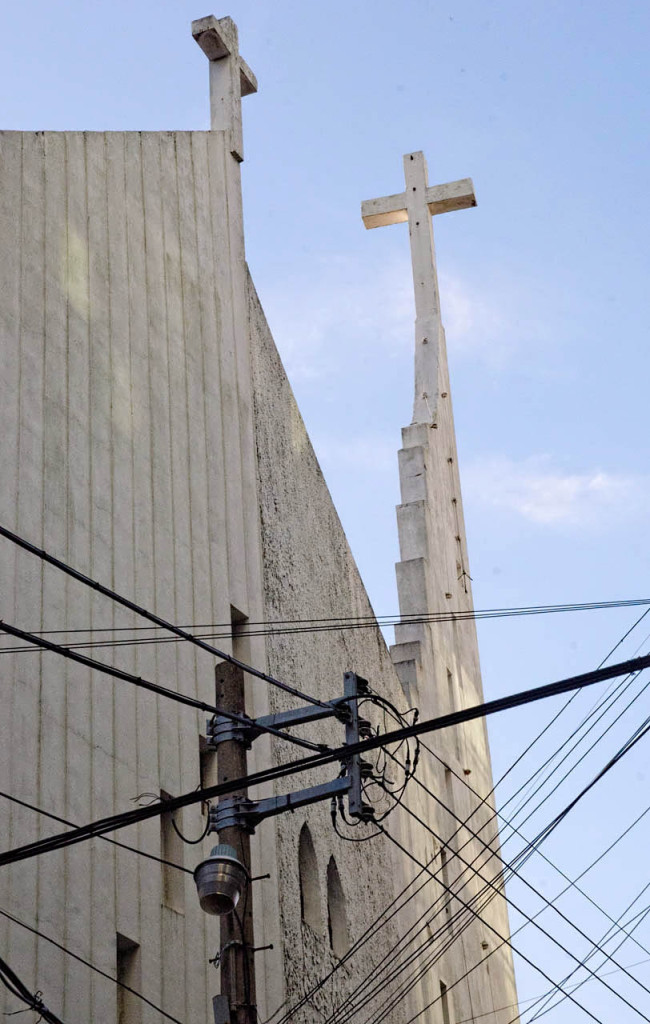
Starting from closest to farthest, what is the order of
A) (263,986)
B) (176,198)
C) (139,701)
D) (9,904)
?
1. (9,904)
2. (139,701)
3. (263,986)
4. (176,198)

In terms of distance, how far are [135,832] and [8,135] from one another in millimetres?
6884

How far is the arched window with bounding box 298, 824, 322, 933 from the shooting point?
18.8m

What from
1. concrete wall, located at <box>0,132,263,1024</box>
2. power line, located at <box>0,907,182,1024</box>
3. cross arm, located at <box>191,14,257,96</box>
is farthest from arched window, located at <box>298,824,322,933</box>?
cross arm, located at <box>191,14,257,96</box>

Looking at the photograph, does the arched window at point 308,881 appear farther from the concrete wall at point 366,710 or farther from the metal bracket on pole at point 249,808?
the metal bracket on pole at point 249,808

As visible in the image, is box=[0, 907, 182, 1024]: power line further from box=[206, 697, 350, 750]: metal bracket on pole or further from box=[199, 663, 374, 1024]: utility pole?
box=[206, 697, 350, 750]: metal bracket on pole

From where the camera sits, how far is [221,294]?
19969mm

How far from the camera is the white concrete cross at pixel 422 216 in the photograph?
102 ft

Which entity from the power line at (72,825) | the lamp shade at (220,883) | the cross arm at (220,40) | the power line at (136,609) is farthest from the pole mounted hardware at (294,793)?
the cross arm at (220,40)

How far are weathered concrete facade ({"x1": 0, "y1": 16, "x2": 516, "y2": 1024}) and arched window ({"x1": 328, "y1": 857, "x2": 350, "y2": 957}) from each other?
0.04 meters

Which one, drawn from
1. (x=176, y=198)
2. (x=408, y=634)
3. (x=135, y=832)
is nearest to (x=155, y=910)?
(x=135, y=832)

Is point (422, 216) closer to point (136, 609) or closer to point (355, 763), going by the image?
point (355, 763)

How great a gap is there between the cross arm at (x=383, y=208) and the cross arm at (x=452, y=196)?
1.78 ft

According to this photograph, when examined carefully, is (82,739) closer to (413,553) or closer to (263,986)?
(263,986)

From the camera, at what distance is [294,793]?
11359 mm
